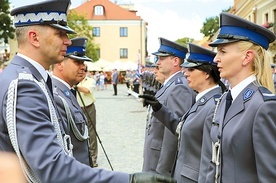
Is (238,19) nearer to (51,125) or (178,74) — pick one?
(51,125)

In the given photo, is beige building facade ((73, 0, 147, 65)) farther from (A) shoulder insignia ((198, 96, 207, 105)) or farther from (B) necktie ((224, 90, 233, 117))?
(B) necktie ((224, 90, 233, 117))

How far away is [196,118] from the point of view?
3613 millimetres

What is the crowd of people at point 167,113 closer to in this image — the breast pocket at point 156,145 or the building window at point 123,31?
the breast pocket at point 156,145

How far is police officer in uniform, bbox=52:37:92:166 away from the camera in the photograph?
12.6ft

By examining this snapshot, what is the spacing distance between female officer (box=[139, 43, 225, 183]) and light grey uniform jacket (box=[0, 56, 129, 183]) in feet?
4.45

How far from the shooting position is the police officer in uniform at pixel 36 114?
1.95 metres

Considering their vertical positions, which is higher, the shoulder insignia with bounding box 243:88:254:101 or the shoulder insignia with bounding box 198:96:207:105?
the shoulder insignia with bounding box 243:88:254:101

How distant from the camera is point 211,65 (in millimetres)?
4074

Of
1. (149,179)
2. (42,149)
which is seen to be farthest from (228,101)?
(42,149)

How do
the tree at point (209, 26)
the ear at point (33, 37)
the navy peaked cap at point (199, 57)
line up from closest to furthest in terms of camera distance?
the ear at point (33, 37) < the navy peaked cap at point (199, 57) < the tree at point (209, 26)

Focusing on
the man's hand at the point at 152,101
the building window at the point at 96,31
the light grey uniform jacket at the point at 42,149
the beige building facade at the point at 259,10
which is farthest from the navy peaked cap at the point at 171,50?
the building window at the point at 96,31

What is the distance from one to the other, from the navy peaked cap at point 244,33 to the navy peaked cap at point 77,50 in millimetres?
2132

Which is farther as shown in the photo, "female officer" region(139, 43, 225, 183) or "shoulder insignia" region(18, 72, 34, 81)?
"female officer" region(139, 43, 225, 183)

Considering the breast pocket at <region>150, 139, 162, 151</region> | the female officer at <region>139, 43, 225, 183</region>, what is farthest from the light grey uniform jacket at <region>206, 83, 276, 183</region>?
the breast pocket at <region>150, 139, 162, 151</region>
